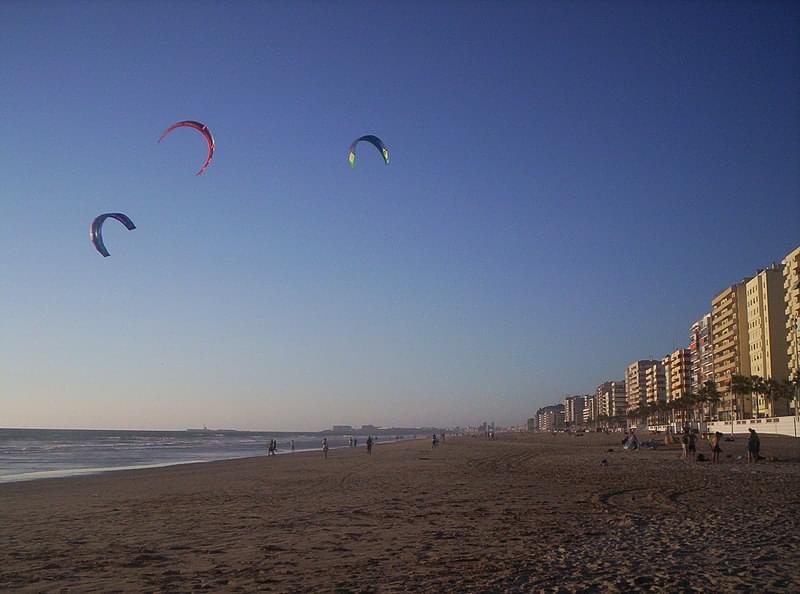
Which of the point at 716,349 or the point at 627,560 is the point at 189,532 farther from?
the point at 716,349

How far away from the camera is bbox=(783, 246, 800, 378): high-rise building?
76.0 m

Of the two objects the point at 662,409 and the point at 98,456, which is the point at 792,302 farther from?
the point at 98,456

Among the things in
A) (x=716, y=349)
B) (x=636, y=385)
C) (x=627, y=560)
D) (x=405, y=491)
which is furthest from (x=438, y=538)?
(x=636, y=385)

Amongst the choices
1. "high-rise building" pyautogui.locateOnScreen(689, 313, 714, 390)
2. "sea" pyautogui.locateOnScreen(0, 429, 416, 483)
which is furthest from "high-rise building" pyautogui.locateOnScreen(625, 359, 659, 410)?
"sea" pyautogui.locateOnScreen(0, 429, 416, 483)

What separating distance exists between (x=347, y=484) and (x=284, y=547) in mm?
11175

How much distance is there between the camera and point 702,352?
407 feet

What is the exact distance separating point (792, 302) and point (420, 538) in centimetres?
8103

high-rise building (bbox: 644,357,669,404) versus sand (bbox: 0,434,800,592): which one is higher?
high-rise building (bbox: 644,357,669,404)

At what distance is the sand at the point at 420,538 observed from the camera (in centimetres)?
790

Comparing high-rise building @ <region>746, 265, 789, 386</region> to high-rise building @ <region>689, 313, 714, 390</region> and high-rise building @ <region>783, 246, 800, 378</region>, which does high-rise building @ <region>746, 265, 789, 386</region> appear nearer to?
high-rise building @ <region>783, 246, 800, 378</region>

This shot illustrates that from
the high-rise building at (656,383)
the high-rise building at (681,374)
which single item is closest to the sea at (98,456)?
the high-rise building at (681,374)

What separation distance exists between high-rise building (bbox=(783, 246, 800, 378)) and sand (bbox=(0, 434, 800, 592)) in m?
64.7

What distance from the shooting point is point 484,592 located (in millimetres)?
7250

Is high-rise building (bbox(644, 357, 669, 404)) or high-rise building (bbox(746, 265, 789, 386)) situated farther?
high-rise building (bbox(644, 357, 669, 404))
